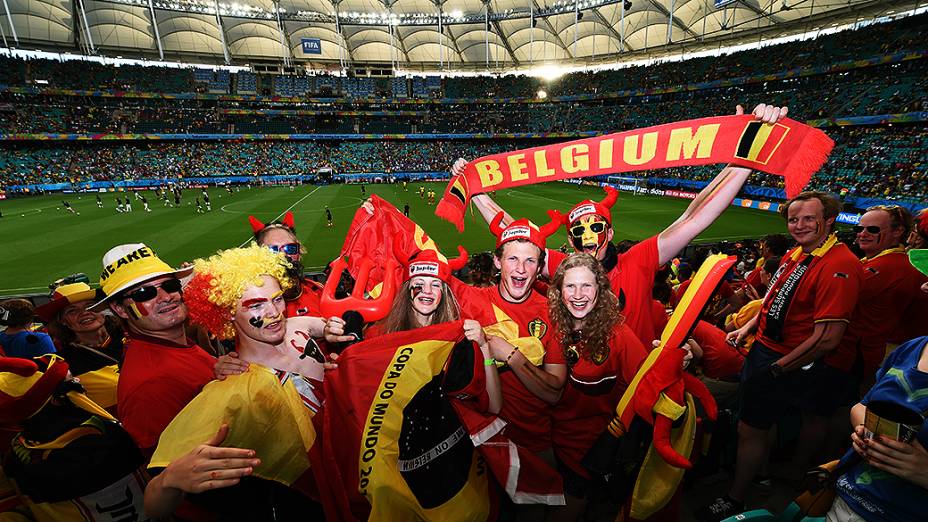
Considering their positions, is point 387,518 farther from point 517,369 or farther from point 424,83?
point 424,83

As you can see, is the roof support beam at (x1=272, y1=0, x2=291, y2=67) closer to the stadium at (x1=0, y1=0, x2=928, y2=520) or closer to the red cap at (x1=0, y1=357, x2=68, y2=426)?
the stadium at (x1=0, y1=0, x2=928, y2=520)

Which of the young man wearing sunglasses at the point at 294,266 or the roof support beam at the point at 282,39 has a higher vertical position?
the roof support beam at the point at 282,39

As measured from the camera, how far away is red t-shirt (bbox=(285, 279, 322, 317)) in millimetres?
4930

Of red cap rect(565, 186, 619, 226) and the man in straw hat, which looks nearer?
the man in straw hat

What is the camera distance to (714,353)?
13.1 ft

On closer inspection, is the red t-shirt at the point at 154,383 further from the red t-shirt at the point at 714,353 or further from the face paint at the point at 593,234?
the red t-shirt at the point at 714,353

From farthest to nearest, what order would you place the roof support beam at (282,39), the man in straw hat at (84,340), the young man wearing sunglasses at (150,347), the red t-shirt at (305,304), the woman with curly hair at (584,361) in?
the roof support beam at (282,39), the red t-shirt at (305,304), the man in straw hat at (84,340), the woman with curly hair at (584,361), the young man wearing sunglasses at (150,347)

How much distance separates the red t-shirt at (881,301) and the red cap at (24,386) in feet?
22.5

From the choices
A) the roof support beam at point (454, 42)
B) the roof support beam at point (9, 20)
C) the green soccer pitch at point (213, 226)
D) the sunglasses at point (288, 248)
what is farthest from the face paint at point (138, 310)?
the roof support beam at point (454, 42)

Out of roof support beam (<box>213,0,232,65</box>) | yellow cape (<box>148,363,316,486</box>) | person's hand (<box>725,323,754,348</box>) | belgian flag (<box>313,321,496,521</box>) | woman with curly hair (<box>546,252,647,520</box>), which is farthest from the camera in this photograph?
roof support beam (<box>213,0,232,65</box>)

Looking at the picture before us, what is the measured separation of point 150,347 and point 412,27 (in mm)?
71728

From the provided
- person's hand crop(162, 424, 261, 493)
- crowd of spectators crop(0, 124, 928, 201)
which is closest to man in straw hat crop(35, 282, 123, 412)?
person's hand crop(162, 424, 261, 493)

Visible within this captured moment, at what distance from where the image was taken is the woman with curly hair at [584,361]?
120 inches

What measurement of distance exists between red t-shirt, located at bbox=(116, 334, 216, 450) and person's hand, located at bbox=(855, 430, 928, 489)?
3852mm
